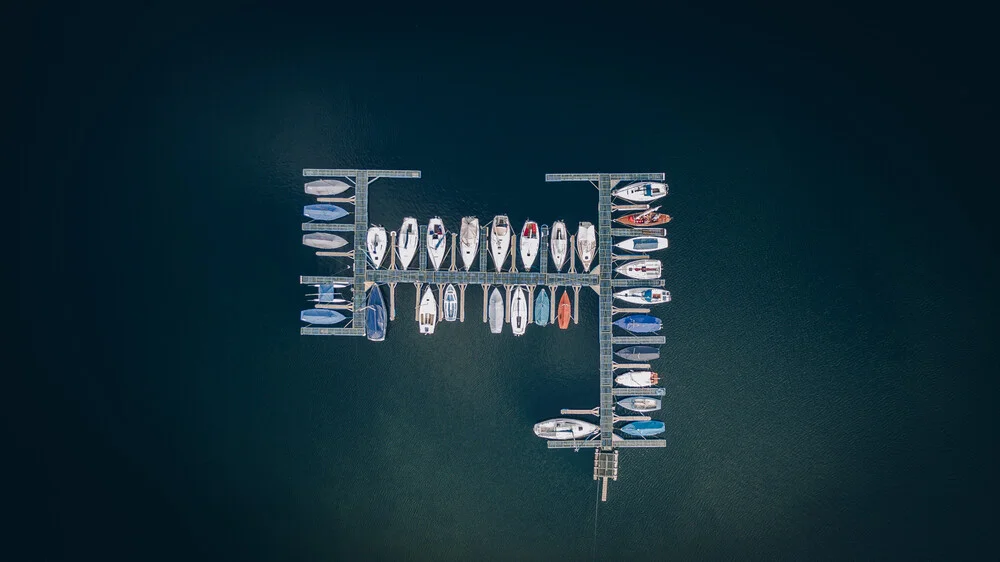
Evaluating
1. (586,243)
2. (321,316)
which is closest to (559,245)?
(586,243)

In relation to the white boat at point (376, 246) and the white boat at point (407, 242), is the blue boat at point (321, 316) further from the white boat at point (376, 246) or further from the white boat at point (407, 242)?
the white boat at point (407, 242)

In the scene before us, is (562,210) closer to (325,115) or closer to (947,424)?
(325,115)

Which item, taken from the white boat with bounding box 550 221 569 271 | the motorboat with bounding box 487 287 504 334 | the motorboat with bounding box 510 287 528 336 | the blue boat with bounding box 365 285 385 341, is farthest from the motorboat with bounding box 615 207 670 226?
the blue boat with bounding box 365 285 385 341

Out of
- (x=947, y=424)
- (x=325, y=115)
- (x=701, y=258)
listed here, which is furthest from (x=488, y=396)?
(x=947, y=424)

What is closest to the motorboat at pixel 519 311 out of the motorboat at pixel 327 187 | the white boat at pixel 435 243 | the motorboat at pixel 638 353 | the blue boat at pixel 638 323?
the white boat at pixel 435 243

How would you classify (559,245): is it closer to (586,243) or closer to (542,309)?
(586,243)
